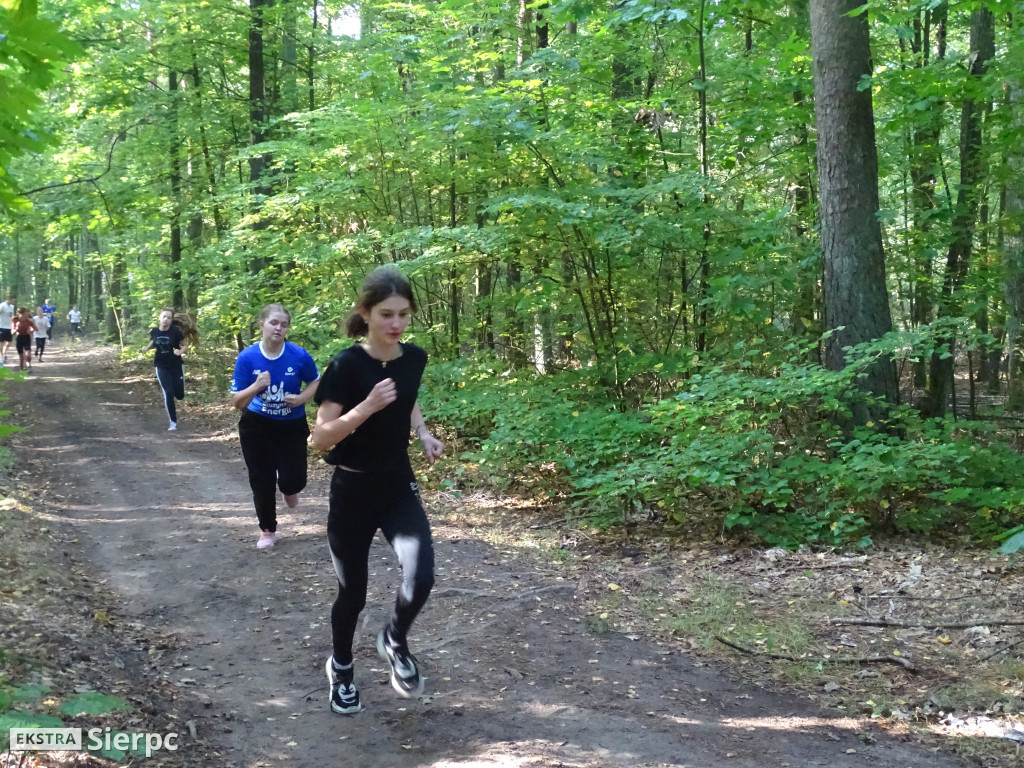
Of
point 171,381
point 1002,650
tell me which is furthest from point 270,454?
point 171,381

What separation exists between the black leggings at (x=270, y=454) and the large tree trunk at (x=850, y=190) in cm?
519

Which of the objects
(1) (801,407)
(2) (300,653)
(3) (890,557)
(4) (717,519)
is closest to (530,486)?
(4) (717,519)

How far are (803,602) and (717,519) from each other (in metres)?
1.70

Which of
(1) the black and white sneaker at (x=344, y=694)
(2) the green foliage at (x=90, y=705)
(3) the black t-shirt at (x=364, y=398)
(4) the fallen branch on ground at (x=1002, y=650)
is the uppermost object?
(3) the black t-shirt at (x=364, y=398)

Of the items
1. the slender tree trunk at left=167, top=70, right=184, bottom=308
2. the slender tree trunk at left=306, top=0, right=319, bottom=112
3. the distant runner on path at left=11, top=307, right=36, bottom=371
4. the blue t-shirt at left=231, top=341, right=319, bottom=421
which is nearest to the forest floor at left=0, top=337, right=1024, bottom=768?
the blue t-shirt at left=231, top=341, right=319, bottom=421

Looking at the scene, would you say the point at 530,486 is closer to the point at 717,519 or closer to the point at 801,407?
the point at 717,519

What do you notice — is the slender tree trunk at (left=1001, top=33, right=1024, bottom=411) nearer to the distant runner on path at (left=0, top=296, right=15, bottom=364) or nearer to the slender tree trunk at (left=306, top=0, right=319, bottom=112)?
the slender tree trunk at (left=306, top=0, right=319, bottom=112)

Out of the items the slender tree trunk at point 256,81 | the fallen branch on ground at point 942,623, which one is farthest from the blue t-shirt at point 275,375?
the slender tree trunk at point 256,81

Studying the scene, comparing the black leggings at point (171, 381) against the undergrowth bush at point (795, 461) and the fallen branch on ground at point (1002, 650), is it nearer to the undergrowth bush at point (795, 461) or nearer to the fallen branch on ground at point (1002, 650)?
the undergrowth bush at point (795, 461)

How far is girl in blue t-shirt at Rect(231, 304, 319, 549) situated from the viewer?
6.22 metres

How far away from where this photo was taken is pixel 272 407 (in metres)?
6.40

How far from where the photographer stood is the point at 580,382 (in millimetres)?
9578

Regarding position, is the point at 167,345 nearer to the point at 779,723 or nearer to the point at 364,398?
the point at 364,398

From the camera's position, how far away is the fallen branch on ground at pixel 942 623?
16.5 feet
